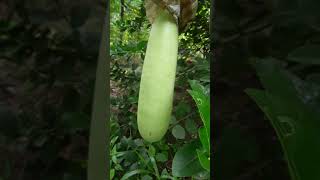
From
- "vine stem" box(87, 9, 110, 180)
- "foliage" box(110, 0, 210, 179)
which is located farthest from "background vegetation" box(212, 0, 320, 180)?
"foliage" box(110, 0, 210, 179)

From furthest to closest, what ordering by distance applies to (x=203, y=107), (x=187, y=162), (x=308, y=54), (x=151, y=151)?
(x=151, y=151), (x=187, y=162), (x=203, y=107), (x=308, y=54)

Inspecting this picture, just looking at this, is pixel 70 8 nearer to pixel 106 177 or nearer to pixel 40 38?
pixel 40 38

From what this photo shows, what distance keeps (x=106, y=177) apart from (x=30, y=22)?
0.25 m

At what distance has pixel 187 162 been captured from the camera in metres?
0.93

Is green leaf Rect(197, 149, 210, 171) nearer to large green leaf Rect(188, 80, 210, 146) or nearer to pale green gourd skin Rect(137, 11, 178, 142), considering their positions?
large green leaf Rect(188, 80, 210, 146)

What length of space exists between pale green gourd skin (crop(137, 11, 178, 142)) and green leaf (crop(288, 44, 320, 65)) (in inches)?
6.8

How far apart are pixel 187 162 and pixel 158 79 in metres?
0.34

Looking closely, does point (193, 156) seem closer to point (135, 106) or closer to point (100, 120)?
point (100, 120)

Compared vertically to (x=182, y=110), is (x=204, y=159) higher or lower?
lower

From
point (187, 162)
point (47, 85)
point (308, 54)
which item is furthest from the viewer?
point (187, 162)

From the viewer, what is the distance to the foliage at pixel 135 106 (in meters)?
1.20

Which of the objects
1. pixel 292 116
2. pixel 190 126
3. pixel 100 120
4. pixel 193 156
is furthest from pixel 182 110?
pixel 292 116

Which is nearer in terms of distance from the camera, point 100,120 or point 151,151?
point 100,120

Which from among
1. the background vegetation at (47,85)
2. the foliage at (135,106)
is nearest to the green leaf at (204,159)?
the foliage at (135,106)
